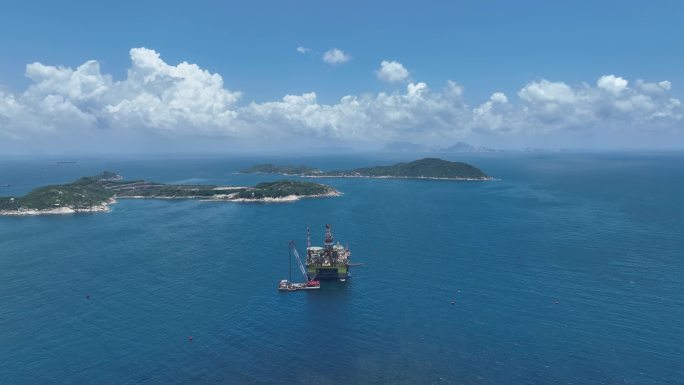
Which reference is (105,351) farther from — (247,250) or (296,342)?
(247,250)

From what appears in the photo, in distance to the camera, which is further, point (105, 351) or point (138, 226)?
point (138, 226)

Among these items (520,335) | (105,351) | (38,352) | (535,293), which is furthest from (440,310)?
(38,352)

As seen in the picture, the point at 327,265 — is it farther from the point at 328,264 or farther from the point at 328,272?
the point at 328,272

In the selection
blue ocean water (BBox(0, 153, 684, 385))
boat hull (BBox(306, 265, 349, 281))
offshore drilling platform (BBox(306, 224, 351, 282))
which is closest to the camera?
blue ocean water (BBox(0, 153, 684, 385))

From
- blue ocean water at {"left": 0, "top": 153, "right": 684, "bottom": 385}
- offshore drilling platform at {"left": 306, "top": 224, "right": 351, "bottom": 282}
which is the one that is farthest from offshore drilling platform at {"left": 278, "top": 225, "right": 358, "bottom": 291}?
blue ocean water at {"left": 0, "top": 153, "right": 684, "bottom": 385}

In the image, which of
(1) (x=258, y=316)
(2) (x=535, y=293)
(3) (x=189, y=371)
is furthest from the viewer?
(2) (x=535, y=293)

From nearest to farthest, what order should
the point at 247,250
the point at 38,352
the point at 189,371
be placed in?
the point at 189,371, the point at 38,352, the point at 247,250

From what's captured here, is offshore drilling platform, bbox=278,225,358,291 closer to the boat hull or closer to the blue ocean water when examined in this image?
the boat hull

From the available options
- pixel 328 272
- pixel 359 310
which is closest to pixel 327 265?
pixel 328 272
